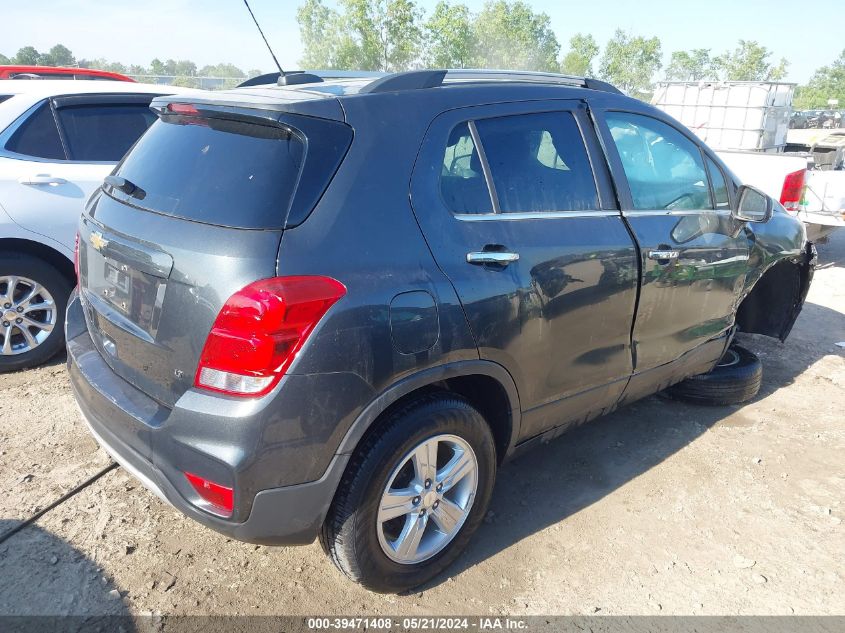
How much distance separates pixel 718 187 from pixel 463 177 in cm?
196

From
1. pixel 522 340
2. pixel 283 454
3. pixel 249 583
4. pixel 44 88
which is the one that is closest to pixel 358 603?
pixel 249 583

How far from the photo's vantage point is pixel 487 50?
40562 mm

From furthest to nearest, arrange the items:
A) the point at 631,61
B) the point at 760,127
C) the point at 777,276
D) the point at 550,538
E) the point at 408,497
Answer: the point at 631,61
the point at 760,127
the point at 777,276
the point at 550,538
the point at 408,497

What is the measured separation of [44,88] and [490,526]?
4.26 m

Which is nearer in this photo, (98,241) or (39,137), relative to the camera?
(98,241)

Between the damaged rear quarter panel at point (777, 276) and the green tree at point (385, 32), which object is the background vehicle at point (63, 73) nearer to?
the damaged rear quarter panel at point (777, 276)

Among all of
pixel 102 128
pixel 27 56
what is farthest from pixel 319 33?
pixel 27 56

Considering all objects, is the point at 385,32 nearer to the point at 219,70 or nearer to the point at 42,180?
the point at 42,180

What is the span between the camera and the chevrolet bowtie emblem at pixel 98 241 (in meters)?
2.47

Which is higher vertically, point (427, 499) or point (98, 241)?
point (98, 241)

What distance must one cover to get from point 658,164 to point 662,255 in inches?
22.6

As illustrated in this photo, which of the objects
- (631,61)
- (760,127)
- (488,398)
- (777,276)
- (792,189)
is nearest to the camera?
(488,398)

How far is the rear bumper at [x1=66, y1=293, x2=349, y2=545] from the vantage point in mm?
2061

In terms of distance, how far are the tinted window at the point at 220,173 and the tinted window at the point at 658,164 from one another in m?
1.76
